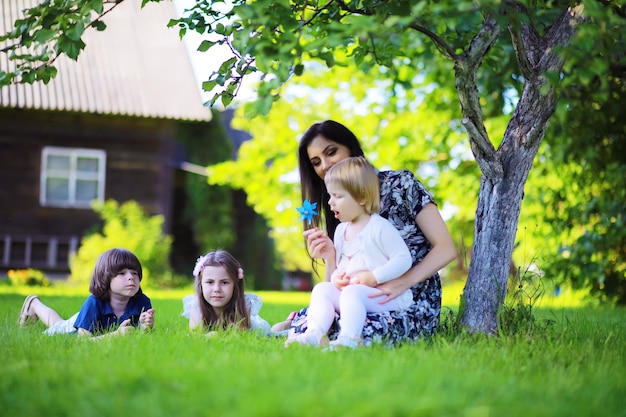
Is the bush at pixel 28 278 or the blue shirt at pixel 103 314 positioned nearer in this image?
the blue shirt at pixel 103 314

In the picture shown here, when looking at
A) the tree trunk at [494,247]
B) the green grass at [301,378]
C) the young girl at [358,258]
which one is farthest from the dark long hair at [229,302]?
the tree trunk at [494,247]

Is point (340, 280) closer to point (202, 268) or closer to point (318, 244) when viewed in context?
point (318, 244)

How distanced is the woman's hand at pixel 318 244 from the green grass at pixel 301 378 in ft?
1.77

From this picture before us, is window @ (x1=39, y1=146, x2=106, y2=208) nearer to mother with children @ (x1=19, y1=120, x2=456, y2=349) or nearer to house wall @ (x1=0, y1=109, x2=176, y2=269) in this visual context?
house wall @ (x1=0, y1=109, x2=176, y2=269)

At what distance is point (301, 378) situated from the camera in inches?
105

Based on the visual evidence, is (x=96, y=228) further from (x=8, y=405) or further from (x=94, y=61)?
(x=8, y=405)

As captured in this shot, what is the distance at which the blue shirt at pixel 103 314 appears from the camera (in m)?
4.68

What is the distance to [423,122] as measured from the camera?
44.7 ft

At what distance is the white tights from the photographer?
3.63 m

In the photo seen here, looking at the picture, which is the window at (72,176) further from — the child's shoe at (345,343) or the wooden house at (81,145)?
the child's shoe at (345,343)

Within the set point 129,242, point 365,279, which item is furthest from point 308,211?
point 129,242

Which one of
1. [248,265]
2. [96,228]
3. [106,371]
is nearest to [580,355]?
[106,371]

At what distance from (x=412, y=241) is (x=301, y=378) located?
164cm

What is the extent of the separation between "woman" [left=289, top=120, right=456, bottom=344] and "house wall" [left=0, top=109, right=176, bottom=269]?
11144 millimetres
